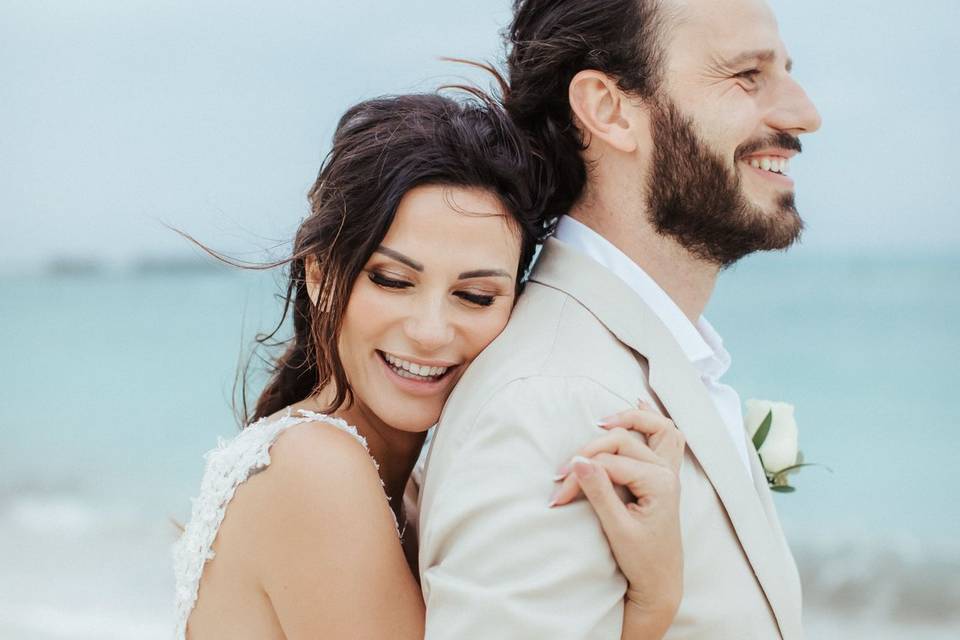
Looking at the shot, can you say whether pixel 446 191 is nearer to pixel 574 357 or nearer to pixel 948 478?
pixel 574 357

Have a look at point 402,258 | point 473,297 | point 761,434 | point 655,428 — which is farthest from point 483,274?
point 761,434

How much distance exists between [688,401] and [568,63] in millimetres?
987

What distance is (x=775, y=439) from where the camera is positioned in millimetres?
3043

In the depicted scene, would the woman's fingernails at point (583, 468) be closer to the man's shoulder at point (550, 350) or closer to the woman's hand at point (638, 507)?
the woman's hand at point (638, 507)

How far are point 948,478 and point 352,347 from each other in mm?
12900

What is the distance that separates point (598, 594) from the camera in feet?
6.10

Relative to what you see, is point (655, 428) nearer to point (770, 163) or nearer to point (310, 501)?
point (310, 501)

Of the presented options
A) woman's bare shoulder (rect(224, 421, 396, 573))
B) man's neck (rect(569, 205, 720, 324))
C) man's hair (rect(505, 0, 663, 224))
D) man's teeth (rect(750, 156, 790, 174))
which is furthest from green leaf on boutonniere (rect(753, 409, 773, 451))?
woman's bare shoulder (rect(224, 421, 396, 573))

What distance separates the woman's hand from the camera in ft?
5.97

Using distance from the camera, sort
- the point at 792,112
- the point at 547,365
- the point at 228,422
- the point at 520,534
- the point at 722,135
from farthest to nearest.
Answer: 1. the point at 228,422
2. the point at 792,112
3. the point at 722,135
4. the point at 547,365
5. the point at 520,534

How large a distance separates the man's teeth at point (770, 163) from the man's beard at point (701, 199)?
3cm

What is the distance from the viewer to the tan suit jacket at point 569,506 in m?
1.78

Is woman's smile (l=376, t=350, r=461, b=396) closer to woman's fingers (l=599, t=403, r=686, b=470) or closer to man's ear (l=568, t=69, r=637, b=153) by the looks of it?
woman's fingers (l=599, t=403, r=686, b=470)

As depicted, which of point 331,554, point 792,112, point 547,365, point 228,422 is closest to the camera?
point 547,365
